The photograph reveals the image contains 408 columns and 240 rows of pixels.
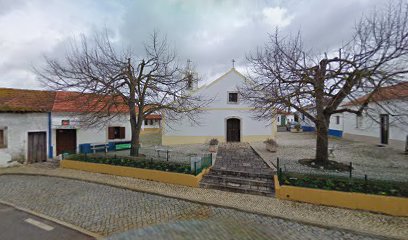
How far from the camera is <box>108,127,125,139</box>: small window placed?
46.9 ft

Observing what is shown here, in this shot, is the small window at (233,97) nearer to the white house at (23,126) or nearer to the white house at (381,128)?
the white house at (381,128)

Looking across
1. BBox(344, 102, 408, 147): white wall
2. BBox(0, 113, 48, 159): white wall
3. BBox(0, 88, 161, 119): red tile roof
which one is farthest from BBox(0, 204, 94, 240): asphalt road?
BBox(344, 102, 408, 147): white wall

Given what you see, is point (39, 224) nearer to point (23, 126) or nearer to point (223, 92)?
point (23, 126)

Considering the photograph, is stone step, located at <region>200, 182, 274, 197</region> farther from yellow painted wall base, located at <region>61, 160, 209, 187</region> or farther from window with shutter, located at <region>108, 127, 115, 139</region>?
window with shutter, located at <region>108, 127, 115, 139</region>

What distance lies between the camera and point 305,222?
16.2 feet

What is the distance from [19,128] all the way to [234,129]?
14.8m

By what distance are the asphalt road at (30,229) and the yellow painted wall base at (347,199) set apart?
5.95 meters

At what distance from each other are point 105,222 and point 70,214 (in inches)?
51.4

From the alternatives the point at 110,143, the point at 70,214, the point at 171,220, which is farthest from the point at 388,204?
the point at 110,143

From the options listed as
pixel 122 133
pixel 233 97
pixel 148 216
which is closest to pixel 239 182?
pixel 148 216

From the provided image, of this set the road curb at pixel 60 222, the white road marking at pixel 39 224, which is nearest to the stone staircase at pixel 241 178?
the road curb at pixel 60 222

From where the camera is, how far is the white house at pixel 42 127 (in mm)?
11000

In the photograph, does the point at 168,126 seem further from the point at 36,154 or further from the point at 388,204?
the point at 388,204

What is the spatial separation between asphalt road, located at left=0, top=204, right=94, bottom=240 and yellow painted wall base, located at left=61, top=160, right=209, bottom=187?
372 cm
